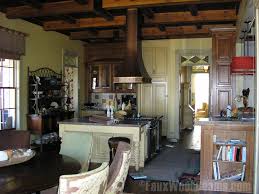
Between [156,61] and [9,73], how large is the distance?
171 inches

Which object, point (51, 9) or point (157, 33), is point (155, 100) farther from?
point (51, 9)

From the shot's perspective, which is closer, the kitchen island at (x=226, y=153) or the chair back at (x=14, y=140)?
the chair back at (x=14, y=140)

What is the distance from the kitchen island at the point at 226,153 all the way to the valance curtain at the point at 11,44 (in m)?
3.77

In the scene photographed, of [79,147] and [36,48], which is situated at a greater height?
[36,48]

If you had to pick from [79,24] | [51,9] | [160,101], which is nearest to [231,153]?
[51,9]

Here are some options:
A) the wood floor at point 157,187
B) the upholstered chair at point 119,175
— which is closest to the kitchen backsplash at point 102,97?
the wood floor at point 157,187

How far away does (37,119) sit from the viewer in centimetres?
634

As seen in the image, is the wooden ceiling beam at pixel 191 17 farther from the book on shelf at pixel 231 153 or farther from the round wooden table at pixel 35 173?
the round wooden table at pixel 35 173

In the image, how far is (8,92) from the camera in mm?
6055

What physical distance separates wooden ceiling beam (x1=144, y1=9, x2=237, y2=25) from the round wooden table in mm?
4322

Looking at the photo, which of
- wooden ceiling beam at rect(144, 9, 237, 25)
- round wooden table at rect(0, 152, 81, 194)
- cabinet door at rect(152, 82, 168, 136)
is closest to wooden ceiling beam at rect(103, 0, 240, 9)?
wooden ceiling beam at rect(144, 9, 237, 25)

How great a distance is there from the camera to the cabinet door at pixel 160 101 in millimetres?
8891

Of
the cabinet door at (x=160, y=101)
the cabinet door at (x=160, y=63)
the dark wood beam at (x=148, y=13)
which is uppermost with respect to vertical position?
the dark wood beam at (x=148, y=13)

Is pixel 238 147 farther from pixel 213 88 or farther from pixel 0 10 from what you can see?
pixel 0 10
